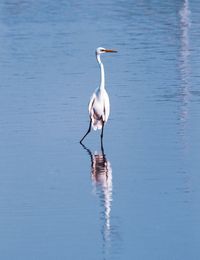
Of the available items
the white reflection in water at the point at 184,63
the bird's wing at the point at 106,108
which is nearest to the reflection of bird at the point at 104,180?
the bird's wing at the point at 106,108

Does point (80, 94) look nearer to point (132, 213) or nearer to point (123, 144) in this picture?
point (123, 144)

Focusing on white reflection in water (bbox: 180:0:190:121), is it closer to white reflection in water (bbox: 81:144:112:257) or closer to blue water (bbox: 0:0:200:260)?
blue water (bbox: 0:0:200:260)

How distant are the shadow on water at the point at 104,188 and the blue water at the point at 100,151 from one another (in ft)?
0.04

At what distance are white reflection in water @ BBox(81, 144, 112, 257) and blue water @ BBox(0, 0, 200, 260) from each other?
A: 12 mm

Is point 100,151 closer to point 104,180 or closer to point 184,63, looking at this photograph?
point 104,180

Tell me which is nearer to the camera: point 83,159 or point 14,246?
point 14,246

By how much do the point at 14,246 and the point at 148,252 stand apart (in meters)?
1.25

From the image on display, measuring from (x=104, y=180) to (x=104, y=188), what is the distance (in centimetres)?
39

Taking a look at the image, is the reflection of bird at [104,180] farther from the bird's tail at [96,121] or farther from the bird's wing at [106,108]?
the bird's wing at [106,108]

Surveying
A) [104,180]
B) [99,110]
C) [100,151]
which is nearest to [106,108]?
[99,110]

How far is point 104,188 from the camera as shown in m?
11.9

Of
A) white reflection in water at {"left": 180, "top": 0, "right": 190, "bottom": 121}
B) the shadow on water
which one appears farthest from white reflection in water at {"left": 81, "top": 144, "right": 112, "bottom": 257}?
white reflection in water at {"left": 180, "top": 0, "right": 190, "bottom": 121}

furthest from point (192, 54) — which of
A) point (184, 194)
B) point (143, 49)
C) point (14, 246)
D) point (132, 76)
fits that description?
point (14, 246)

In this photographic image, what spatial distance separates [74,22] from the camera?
95.8ft
